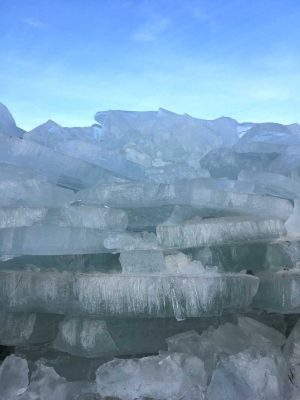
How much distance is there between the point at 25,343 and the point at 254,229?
1.34 metres

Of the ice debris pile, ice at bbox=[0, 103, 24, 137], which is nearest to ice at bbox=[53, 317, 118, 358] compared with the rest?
the ice debris pile

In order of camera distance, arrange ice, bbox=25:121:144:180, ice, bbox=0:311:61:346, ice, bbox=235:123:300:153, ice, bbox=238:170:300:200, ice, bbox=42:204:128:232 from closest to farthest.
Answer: ice, bbox=0:311:61:346
ice, bbox=42:204:128:232
ice, bbox=238:170:300:200
ice, bbox=25:121:144:180
ice, bbox=235:123:300:153

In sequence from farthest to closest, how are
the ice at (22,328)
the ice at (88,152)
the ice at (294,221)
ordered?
the ice at (88,152)
the ice at (294,221)
the ice at (22,328)

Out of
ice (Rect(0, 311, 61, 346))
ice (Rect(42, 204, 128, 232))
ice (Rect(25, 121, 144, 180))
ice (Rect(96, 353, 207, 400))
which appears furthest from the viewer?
ice (Rect(25, 121, 144, 180))

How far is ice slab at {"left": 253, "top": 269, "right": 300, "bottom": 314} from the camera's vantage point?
2004mm

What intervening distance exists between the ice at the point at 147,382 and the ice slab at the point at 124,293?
23 cm

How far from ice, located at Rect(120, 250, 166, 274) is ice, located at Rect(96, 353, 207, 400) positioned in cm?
43

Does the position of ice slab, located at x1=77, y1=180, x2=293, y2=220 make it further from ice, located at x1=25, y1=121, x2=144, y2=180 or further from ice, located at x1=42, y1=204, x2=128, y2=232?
ice, located at x1=25, y1=121, x2=144, y2=180

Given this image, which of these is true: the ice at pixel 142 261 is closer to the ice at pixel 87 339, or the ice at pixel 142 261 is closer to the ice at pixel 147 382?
the ice at pixel 87 339

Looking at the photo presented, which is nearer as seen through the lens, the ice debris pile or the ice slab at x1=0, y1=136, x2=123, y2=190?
the ice debris pile

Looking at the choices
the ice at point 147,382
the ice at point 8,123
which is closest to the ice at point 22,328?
the ice at point 147,382

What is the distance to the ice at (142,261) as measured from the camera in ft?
6.43

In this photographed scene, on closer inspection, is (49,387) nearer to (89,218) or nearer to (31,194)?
(89,218)

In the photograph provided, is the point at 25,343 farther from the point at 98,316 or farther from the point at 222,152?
the point at 222,152
